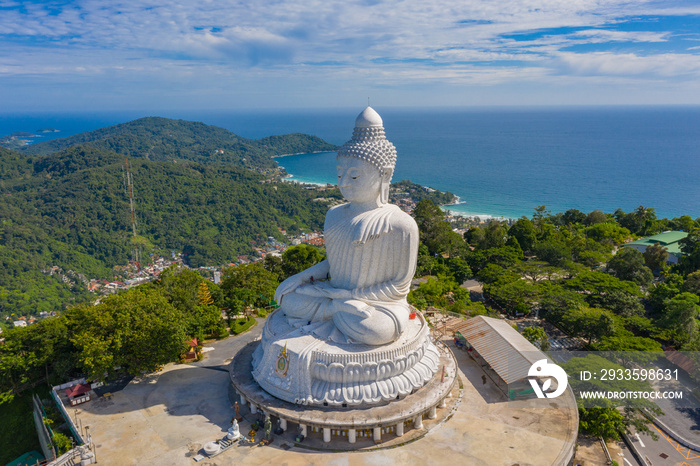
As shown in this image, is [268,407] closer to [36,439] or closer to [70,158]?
[36,439]

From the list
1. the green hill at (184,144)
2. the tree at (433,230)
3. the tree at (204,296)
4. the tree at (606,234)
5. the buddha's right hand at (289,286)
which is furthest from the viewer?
the green hill at (184,144)

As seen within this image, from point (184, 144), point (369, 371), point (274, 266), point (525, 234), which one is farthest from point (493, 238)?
point (184, 144)

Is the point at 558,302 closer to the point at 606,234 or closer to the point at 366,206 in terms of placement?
the point at 366,206

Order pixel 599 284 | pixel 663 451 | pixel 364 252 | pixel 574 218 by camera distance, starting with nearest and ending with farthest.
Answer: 1. pixel 663 451
2. pixel 364 252
3. pixel 599 284
4. pixel 574 218

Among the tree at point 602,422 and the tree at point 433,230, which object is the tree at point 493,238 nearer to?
the tree at point 433,230

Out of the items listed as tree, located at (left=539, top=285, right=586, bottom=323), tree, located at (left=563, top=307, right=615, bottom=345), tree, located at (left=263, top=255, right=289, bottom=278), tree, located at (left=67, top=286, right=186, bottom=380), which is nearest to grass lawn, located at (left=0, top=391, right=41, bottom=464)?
tree, located at (left=67, top=286, right=186, bottom=380)

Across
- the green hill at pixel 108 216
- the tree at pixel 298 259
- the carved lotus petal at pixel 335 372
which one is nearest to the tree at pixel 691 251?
the tree at pixel 298 259
